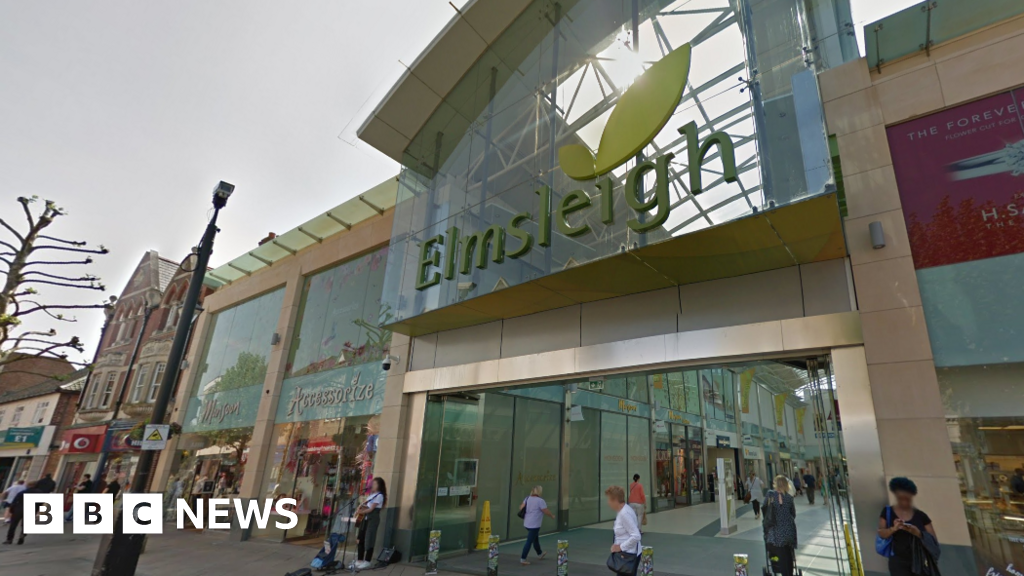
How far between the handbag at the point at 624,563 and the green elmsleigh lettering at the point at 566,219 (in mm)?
4133

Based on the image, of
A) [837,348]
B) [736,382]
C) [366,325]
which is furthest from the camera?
[736,382]

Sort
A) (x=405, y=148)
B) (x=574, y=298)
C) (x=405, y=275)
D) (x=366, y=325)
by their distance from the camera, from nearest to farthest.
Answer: (x=574, y=298) < (x=405, y=275) < (x=405, y=148) < (x=366, y=325)

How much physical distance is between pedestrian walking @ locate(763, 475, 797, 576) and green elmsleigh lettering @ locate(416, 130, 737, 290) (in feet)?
15.2

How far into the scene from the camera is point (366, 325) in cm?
1459

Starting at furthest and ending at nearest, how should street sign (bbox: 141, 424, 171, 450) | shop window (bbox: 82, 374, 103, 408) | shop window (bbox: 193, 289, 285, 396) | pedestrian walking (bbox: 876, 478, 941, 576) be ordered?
shop window (bbox: 82, 374, 103, 408), shop window (bbox: 193, 289, 285, 396), street sign (bbox: 141, 424, 171, 450), pedestrian walking (bbox: 876, 478, 941, 576)

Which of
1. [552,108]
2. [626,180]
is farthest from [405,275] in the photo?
[626,180]

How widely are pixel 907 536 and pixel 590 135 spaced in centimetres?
717

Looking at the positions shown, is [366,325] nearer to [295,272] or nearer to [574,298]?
[295,272]

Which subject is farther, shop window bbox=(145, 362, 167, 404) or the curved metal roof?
shop window bbox=(145, 362, 167, 404)

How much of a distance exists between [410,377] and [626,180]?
7.15 metres

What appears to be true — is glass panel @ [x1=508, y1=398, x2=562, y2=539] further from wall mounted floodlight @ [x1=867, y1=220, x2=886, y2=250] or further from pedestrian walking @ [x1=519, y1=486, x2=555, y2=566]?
wall mounted floodlight @ [x1=867, y1=220, x2=886, y2=250]

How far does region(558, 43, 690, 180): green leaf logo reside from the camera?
24.4ft

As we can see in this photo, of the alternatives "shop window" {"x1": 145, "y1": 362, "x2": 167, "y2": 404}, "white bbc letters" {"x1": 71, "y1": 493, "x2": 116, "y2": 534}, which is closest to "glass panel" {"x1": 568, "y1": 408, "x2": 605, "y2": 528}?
"white bbc letters" {"x1": 71, "y1": 493, "x2": 116, "y2": 534}

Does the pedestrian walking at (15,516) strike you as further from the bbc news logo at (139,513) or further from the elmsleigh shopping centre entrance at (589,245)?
the elmsleigh shopping centre entrance at (589,245)
